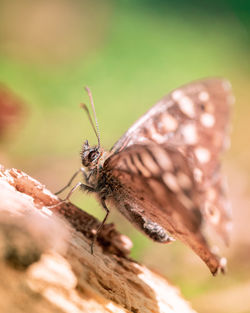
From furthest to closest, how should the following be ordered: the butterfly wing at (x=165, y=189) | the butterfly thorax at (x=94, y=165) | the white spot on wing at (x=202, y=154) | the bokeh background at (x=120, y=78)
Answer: the bokeh background at (x=120, y=78) → the white spot on wing at (x=202, y=154) → the butterfly thorax at (x=94, y=165) → the butterfly wing at (x=165, y=189)

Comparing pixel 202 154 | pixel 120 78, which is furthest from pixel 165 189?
pixel 120 78

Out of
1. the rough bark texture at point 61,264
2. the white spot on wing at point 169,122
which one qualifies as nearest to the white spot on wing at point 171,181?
the rough bark texture at point 61,264

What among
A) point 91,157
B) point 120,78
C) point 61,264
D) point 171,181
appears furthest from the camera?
point 120,78

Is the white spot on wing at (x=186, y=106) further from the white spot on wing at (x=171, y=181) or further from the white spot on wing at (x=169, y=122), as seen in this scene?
the white spot on wing at (x=171, y=181)

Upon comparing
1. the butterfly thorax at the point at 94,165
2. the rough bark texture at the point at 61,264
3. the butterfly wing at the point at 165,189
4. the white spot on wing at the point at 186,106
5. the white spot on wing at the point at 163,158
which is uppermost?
the white spot on wing at the point at 186,106

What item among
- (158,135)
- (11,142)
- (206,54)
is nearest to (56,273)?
(158,135)

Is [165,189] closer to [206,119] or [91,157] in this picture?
[91,157]

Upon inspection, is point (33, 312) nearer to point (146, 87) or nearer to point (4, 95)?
point (4, 95)
